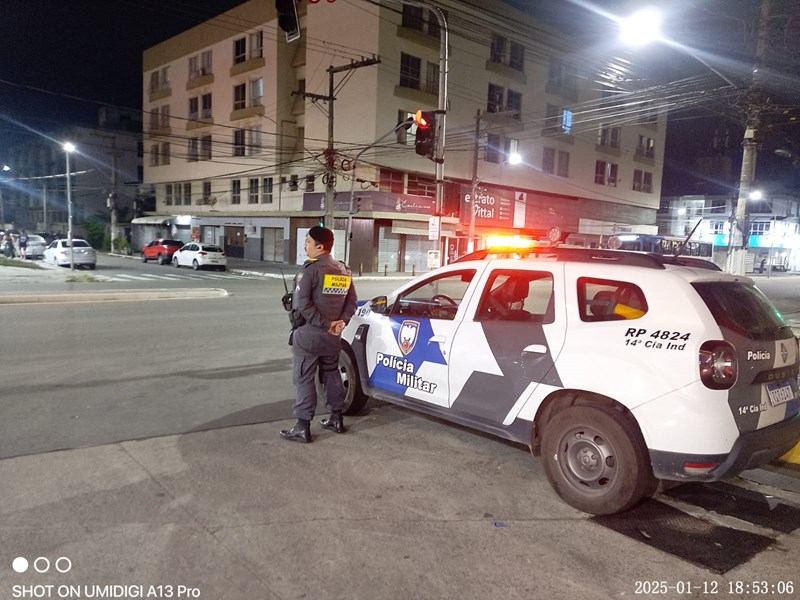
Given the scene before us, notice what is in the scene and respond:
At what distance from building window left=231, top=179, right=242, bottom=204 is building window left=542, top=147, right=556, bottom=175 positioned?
22553 millimetres

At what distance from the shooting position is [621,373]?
350cm

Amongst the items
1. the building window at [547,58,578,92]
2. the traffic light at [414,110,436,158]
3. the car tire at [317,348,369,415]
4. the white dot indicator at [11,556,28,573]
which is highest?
the building window at [547,58,578,92]

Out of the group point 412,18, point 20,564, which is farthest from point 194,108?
point 20,564

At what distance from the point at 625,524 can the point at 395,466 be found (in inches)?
67.9

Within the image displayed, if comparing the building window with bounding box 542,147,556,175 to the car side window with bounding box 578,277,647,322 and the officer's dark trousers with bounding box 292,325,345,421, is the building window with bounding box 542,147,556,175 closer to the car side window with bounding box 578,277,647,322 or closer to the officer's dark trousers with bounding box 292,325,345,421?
the car side window with bounding box 578,277,647,322

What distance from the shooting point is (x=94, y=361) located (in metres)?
7.88

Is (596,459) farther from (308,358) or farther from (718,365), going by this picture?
(308,358)

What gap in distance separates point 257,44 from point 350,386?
39539 mm

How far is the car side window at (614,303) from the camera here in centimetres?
365

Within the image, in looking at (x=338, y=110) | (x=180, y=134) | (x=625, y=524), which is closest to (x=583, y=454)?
(x=625, y=524)

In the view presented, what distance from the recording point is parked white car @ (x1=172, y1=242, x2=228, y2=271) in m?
30.3

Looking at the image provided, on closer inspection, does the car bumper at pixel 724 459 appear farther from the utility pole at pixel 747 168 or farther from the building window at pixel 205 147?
the building window at pixel 205 147

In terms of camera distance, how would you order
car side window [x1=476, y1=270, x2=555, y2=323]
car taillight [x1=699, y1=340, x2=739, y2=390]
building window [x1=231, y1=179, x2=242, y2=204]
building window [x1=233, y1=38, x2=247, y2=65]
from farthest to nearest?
building window [x1=231, y1=179, x2=242, y2=204], building window [x1=233, y1=38, x2=247, y2=65], car side window [x1=476, y1=270, x2=555, y2=323], car taillight [x1=699, y1=340, x2=739, y2=390]

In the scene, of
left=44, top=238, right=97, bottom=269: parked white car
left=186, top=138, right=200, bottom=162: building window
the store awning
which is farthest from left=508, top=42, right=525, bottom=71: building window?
the store awning
